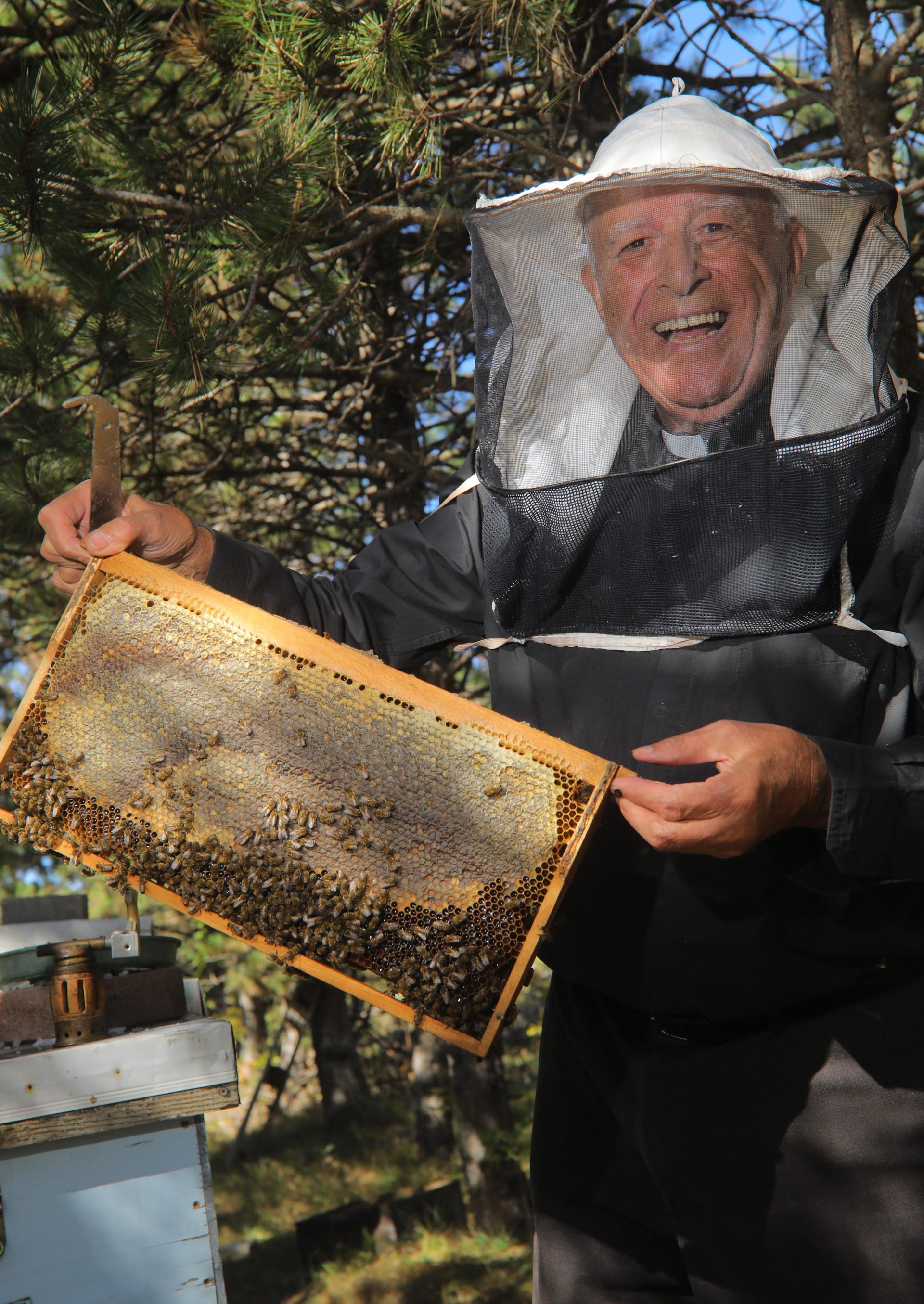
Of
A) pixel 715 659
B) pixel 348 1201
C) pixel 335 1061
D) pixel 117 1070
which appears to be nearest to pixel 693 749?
pixel 715 659

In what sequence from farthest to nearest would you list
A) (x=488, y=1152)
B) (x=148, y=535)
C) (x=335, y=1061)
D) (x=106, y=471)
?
(x=335, y=1061) → (x=488, y=1152) → (x=148, y=535) → (x=106, y=471)

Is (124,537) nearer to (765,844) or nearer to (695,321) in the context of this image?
(695,321)

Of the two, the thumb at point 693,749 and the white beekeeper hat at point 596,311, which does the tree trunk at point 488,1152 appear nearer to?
the white beekeeper hat at point 596,311

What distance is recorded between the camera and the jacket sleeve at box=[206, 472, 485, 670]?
230 cm

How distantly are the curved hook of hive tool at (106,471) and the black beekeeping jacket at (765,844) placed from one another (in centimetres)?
95

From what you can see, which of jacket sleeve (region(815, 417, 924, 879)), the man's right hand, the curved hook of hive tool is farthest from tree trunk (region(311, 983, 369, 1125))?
jacket sleeve (region(815, 417, 924, 879))

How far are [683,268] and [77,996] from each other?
72.5 inches

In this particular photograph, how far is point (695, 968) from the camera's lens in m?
1.81

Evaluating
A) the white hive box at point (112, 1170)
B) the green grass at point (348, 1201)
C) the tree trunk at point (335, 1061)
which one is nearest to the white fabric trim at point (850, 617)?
the white hive box at point (112, 1170)

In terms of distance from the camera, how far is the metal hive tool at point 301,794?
1686 mm

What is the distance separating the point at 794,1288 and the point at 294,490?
4.09 m

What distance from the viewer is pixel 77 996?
6.37 ft

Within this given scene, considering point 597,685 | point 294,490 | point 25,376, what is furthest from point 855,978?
point 294,490

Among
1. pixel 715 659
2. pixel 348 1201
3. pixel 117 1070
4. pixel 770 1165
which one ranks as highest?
pixel 715 659
